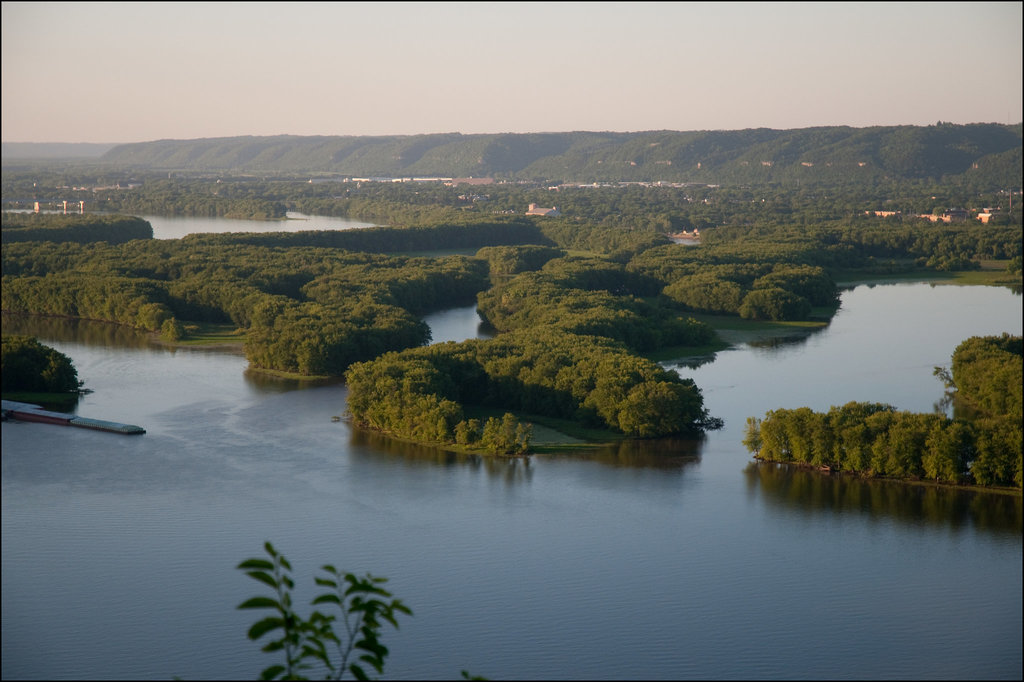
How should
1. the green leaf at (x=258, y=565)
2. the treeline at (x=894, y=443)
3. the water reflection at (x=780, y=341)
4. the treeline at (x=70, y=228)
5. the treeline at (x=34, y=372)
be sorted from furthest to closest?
the treeline at (x=70, y=228) → the water reflection at (x=780, y=341) → the treeline at (x=34, y=372) → the treeline at (x=894, y=443) → the green leaf at (x=258, y=565)

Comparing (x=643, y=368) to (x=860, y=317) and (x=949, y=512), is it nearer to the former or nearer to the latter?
(x=949, y=512)

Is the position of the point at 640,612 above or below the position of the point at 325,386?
below

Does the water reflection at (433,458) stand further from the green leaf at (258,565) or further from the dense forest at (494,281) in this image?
the green leaf at (258,565)

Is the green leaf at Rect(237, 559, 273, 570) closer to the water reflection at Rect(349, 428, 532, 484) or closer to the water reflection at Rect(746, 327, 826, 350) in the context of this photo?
the water reflection at Rect(349, 428, 532, 484)

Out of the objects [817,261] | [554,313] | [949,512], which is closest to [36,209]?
[554,313]

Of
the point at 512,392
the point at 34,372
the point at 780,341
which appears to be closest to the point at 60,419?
the point at 34,372

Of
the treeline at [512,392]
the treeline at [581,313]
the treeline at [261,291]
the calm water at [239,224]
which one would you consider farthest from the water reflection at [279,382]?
the calm water at [239,224]

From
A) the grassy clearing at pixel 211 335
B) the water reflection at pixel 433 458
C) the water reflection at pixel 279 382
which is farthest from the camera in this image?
the grassy clearing at pixel 211 335
